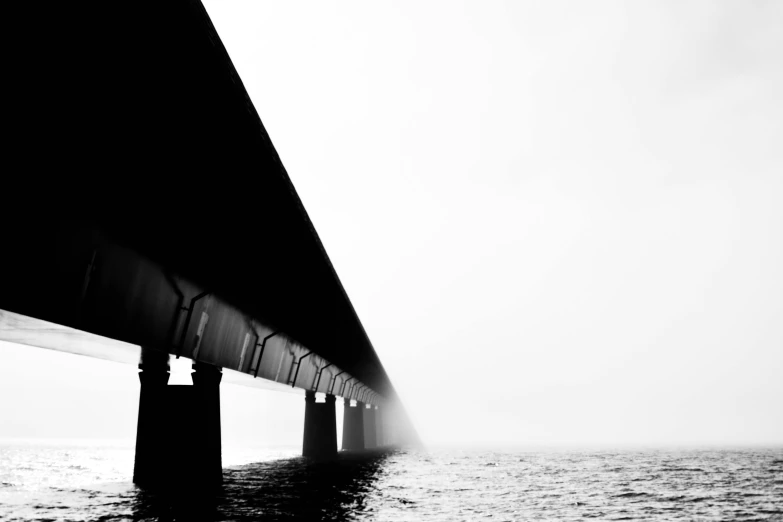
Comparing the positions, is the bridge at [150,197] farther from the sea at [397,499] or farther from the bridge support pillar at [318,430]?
the bridge support pillar at [318,430]

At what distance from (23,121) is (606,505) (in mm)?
19426

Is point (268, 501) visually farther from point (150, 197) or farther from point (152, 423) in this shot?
point (150, 197)

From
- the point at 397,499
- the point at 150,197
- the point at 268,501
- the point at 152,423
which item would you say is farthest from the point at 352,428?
the point at 150,197

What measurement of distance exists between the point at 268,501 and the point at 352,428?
2138 inches

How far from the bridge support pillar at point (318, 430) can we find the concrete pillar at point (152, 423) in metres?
27.7

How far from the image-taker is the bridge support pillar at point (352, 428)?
244ft

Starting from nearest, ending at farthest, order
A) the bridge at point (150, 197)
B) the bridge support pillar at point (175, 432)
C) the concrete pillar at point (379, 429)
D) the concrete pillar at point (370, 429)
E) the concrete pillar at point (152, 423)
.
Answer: the bridge at point (150, 197) → the concrete pillar at point (152, 423) → the bridge support pillar at point (175, 432) → the concrete pillar at point (370, 429) → the concrete pillar at point (379, 429)

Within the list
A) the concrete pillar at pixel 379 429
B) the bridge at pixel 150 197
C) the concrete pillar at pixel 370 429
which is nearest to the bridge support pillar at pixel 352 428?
the concrete pillar at pixel 370 429

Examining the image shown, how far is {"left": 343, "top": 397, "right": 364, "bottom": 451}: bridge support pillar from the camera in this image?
74375 millimetres

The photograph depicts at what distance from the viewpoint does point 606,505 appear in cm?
2238

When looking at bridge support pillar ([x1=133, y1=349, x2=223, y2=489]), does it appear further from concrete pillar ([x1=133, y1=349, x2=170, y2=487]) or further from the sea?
the sea

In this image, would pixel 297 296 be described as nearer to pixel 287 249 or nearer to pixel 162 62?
pixel 287 249

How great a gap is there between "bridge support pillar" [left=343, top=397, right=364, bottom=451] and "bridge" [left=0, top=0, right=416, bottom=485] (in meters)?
50.5

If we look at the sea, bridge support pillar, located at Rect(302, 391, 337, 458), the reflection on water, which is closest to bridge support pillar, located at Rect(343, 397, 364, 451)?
bridge support pillar, located at Rect(302, 391, 337, 458)
